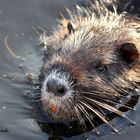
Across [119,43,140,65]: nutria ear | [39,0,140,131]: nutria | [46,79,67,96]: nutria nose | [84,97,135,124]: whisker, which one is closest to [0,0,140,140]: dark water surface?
[84,97,135,124]: whisker

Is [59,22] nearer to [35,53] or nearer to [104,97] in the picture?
[35,53]

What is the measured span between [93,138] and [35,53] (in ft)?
4.86

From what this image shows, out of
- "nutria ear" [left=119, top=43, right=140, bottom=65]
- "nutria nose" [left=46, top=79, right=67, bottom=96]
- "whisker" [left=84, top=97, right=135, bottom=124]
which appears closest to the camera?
"nutria nose" [left=46, top=79, right=67, bottom=96]

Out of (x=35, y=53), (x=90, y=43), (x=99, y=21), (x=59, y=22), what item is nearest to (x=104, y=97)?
(x=90, y=43)

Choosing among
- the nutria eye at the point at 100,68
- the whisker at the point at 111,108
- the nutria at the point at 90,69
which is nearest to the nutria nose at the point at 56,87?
the nutria at the point at 90,69

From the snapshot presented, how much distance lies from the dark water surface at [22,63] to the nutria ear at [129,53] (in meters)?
0.39

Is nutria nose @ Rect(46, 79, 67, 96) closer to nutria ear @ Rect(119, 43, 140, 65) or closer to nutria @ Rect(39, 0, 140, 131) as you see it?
nutria @ Rect(39, 0, 140, 131)

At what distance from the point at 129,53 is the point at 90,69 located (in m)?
0.43

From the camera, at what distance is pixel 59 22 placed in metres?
6.61

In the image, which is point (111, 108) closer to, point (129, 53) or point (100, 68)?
point (100, 68)

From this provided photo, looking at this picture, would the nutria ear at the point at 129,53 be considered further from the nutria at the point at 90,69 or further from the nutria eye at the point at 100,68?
the nutria eye at the point at 100,68

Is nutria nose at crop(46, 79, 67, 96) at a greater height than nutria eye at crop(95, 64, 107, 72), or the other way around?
nutria eye at crop(95, 64, 107, 72)

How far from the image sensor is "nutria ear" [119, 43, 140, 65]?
5000 mm

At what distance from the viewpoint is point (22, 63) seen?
5805mm
